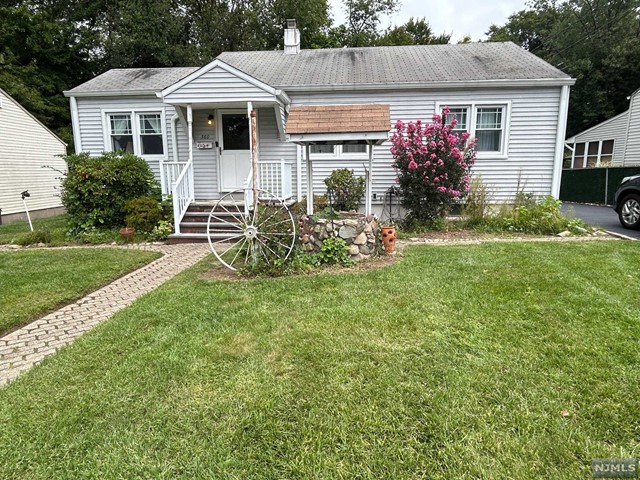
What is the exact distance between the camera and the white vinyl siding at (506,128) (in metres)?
8.98

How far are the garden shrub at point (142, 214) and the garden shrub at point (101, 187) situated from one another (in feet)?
1.09

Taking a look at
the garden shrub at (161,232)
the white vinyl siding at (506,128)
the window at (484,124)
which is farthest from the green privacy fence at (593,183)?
the garden shrub at (161,232)

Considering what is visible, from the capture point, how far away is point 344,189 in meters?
8.78

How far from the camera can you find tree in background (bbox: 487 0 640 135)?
23969 millimetres

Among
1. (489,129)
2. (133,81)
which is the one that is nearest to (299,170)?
(489,129)

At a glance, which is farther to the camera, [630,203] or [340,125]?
[630,203]

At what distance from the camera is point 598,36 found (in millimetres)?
25469

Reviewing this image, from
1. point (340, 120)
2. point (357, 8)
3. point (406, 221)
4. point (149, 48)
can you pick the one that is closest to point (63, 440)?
point (340, 120)

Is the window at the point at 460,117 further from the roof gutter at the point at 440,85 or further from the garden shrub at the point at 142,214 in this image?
the garden shrub at the point at 142,214

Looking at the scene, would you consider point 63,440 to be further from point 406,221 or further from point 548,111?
point 548,111

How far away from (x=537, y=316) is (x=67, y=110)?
78.1 feet

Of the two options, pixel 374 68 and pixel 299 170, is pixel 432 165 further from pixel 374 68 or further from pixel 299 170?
pixel 374 68
